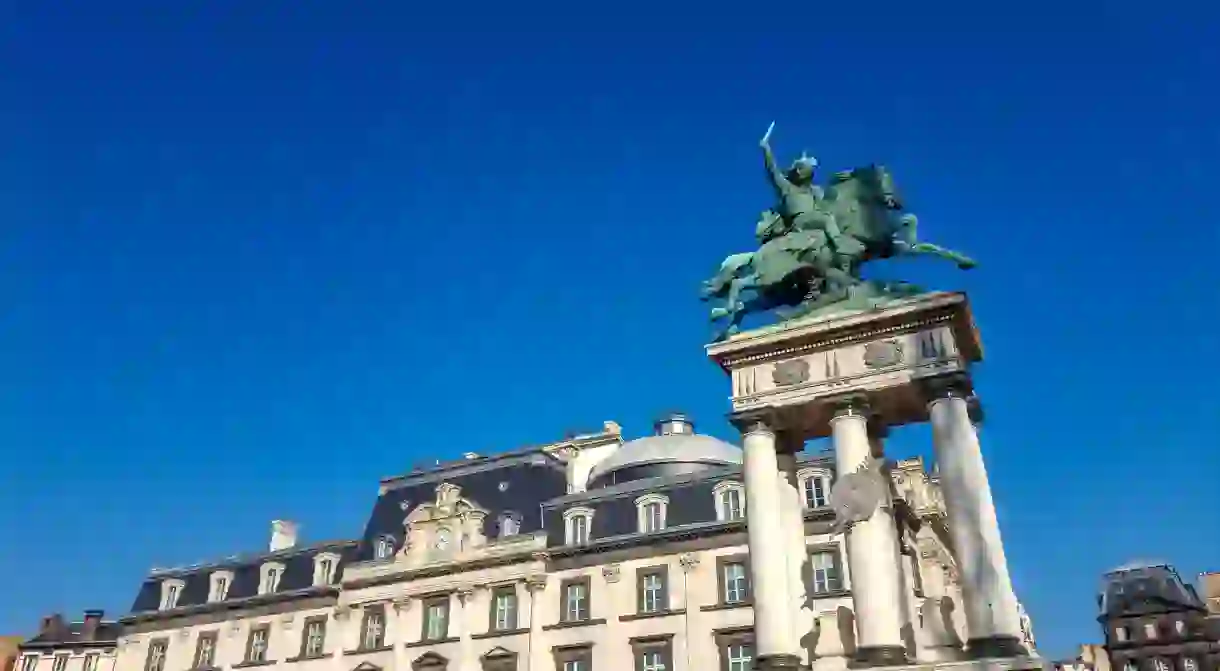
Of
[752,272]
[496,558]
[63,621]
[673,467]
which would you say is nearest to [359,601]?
[496,558]

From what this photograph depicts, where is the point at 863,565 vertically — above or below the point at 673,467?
below

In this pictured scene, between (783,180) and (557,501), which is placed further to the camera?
(557,501)

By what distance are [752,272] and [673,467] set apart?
2643cm

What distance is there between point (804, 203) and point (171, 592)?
4503 centimetres

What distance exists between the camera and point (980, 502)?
17422 millimetres

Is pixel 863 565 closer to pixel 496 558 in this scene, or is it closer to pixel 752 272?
pixel 752 272

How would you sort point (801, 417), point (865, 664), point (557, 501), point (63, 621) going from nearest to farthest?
point (865, 664) < point (801, 417) < point (557, 501) < point (63, 621)

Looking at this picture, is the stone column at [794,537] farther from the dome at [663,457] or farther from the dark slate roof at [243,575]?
the dark slate roof at [243,575]

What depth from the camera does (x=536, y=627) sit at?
4259 centimetres

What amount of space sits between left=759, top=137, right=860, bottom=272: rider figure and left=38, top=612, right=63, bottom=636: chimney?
2241 inches

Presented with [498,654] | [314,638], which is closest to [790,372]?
[498,654]

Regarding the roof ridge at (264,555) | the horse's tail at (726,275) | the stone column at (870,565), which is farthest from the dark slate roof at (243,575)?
the stone column at (870,565)

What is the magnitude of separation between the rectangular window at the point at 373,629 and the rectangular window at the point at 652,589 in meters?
12.6

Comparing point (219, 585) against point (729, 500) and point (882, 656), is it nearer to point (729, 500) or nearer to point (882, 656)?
point (729, 500)
